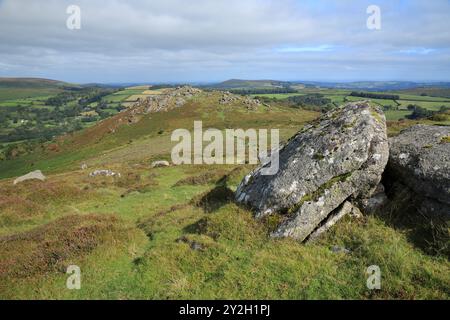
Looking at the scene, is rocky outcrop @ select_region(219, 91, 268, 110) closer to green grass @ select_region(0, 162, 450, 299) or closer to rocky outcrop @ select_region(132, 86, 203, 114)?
rocky outcrop @ select_region(132, 86, 203, 114)

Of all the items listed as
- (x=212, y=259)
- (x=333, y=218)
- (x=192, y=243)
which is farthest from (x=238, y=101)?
(x=212, y=259)

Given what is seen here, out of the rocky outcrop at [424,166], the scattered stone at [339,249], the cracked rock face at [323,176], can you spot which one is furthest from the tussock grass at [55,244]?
the rocky outcrop at [424,166]

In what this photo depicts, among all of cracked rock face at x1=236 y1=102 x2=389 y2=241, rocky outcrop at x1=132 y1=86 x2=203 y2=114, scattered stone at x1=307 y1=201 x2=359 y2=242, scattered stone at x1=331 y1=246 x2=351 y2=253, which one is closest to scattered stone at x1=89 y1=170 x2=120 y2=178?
cracked rock face at x1=236 y1=102 x2=389 y2=241

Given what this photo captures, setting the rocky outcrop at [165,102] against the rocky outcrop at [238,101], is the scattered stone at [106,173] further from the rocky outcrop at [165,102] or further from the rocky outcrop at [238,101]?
the rocky outcrop at [165,102]

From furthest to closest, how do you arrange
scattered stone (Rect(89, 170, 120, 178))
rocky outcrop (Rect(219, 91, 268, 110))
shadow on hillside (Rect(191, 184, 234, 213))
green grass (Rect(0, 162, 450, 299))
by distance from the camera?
rocky outcrop (Rect(219, 91, 268, 110))
scattered stone (Rect(89, 170, 120, 178))
shadow on hillside (Rect(191, 184, 234, 213))
green grass (Rect(0, 162, 450, 299))

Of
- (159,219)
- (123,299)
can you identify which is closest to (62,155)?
(159,219)
